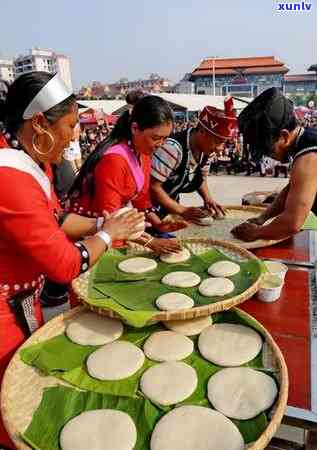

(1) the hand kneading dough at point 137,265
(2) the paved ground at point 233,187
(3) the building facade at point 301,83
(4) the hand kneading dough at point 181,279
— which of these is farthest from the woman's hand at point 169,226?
(3) the building facade at point 301,83

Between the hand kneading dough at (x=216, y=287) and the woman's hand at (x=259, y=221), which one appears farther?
the woman's hand at (x=259, y=221)

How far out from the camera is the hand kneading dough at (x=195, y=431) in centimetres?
82

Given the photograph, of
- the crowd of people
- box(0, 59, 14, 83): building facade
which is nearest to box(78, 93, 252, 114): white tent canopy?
box(0, 59, 14, 83): building facade

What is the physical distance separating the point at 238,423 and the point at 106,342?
0.46m

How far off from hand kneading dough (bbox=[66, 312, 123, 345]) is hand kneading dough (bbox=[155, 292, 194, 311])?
0.51 ft

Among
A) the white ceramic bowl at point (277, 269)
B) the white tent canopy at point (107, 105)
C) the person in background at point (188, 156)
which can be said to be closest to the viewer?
the white ceramic bowl at point (277, 269)

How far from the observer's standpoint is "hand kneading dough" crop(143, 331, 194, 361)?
109cm

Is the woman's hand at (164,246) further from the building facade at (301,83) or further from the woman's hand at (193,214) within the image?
the building facade at (301,83)

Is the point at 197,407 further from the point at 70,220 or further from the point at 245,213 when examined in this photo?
the point at 245,213

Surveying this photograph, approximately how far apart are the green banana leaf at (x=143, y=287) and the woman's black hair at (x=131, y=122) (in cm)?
46

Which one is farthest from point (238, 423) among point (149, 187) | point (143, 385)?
point (149, 187)

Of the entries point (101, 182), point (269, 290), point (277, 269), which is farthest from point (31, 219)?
point (277, 269)

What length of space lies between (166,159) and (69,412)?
5.49 feet

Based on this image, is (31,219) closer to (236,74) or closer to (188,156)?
(188,156)
